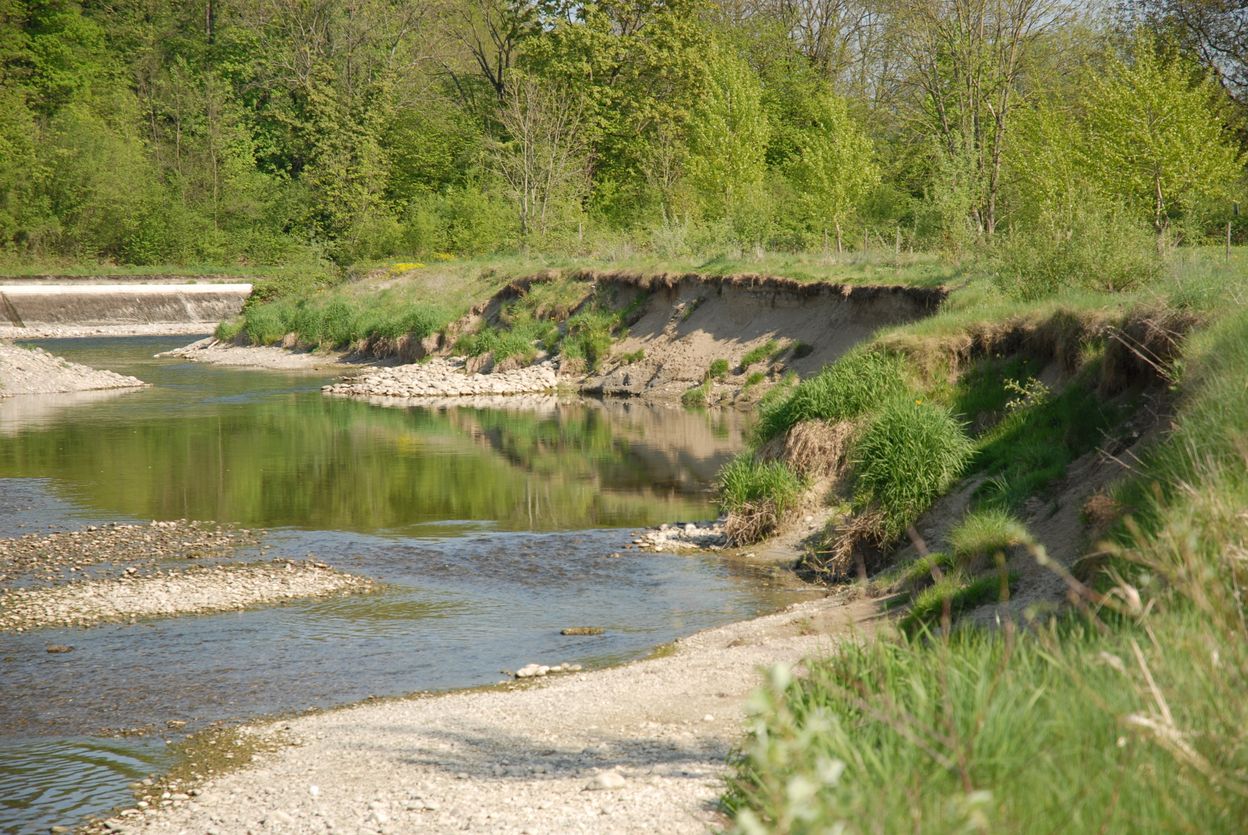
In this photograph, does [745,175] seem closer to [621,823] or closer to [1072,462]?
[1072,462]

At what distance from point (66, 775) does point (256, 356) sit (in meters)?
42.7

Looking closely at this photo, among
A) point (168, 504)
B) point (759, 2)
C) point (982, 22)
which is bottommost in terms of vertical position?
point (168, 504)

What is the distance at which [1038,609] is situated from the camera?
6.70 meters

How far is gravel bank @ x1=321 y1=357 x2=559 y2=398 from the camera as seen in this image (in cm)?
3906

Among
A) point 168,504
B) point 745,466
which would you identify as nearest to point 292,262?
point 168,504

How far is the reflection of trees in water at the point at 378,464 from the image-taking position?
805 inches

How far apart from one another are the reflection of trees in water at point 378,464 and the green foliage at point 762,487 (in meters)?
2.23

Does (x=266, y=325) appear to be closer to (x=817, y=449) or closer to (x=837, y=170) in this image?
(x=837, y=170)

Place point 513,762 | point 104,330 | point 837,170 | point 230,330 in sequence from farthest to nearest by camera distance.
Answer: point 104,330 < point 230,330 < point 837,170 < point 513,762

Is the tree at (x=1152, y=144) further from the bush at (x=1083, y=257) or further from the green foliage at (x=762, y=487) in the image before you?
the green foliage at (x=762, y=487)

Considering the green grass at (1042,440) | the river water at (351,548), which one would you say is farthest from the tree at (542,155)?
the green grass at (1042,440)

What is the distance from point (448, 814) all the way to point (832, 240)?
39.7 meters

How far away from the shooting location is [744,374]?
33969 mm

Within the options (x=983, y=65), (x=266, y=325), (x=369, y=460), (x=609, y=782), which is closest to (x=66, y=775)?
(x=609, y=782)
